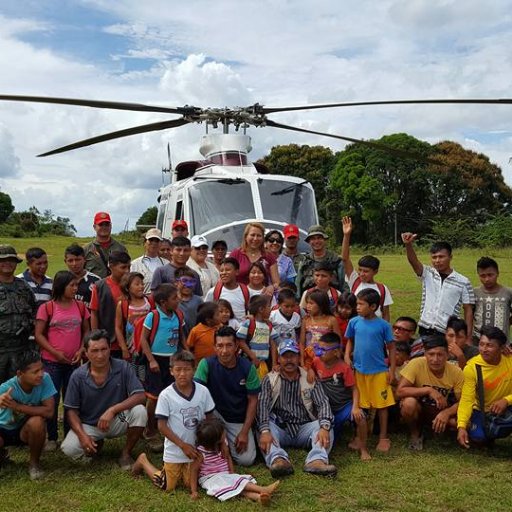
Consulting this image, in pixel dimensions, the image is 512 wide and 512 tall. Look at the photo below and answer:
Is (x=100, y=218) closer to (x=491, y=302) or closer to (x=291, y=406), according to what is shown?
(x=291, y=406)

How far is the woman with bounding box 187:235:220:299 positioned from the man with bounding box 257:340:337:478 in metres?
1.58

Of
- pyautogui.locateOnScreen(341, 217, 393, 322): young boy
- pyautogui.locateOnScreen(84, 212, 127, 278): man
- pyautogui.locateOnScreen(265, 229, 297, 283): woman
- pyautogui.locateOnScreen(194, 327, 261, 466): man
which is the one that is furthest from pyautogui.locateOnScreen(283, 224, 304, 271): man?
pyautogui.locateOnScreen(194, 327, 261, 466): man

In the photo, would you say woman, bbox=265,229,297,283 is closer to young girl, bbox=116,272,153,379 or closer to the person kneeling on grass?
young girl, bbox=116,272,153,379

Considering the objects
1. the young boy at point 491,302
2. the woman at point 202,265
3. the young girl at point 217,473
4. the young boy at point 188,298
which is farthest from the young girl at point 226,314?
the young boy at point 491,302

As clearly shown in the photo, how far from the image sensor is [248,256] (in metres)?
6.33

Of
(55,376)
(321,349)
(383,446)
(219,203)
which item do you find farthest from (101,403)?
(219,203)

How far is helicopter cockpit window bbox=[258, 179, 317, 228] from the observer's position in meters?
8.59

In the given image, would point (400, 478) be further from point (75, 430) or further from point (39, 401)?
point (39, 401)

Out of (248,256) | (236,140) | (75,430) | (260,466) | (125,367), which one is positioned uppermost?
(236,140)

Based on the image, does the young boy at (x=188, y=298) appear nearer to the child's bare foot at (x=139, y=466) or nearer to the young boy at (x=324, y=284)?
the young boy at (x=324, y=284)

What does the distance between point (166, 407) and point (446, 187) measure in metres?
33.9

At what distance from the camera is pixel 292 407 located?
5.00 metres

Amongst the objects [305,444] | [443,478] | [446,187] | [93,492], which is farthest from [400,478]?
[446,187]

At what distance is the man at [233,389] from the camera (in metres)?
4.64
